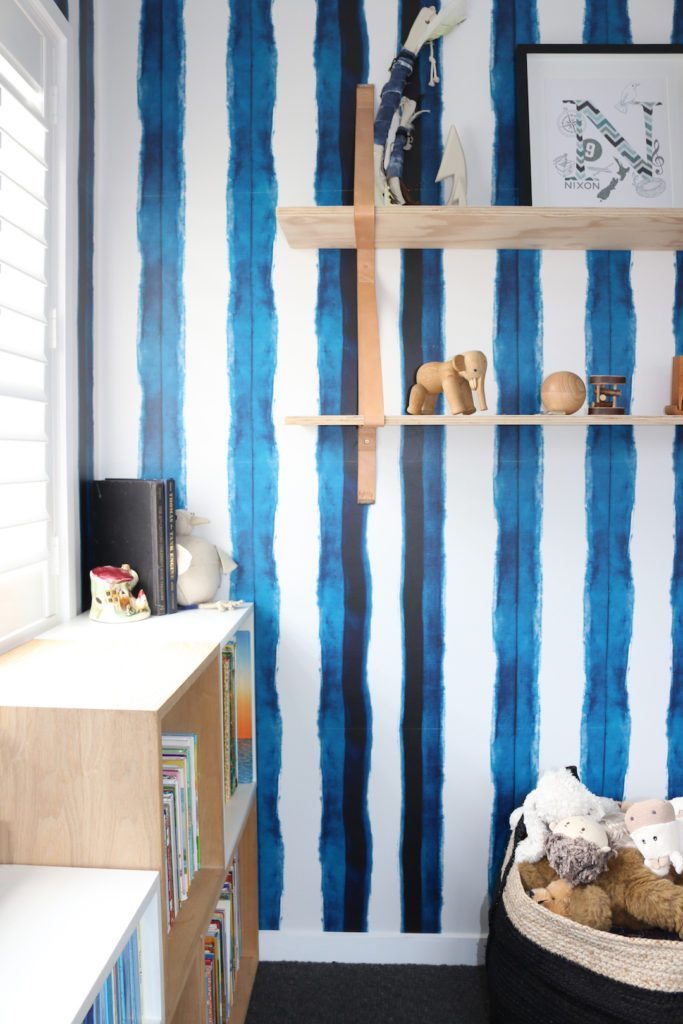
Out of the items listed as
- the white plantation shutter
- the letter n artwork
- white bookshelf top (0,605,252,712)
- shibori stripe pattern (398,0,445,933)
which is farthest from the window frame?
the letter n artwork

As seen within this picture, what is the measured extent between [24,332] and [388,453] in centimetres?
80

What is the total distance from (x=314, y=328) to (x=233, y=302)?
0.20m

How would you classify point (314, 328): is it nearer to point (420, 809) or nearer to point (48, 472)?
point (48, 472)

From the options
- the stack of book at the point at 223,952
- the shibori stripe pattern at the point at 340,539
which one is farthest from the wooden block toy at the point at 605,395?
the stack of book at the point at 223,952

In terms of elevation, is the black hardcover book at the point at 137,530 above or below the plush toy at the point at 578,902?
above

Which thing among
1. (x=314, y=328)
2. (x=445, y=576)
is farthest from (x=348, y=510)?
(x=314, y=328)

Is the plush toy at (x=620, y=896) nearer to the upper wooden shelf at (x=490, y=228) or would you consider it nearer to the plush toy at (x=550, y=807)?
the plush toy at (x=550, y=807)

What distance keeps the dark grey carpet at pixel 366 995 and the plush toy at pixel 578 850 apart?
0.47m

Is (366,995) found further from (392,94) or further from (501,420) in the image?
(392,94)

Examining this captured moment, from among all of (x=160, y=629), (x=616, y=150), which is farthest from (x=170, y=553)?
(x=616, y=150)

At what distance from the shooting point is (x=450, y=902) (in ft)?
6.27

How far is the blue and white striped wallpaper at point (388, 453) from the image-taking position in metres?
1.80

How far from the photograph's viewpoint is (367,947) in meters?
1.92

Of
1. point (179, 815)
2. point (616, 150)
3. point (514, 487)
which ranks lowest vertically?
point (179, 815)
